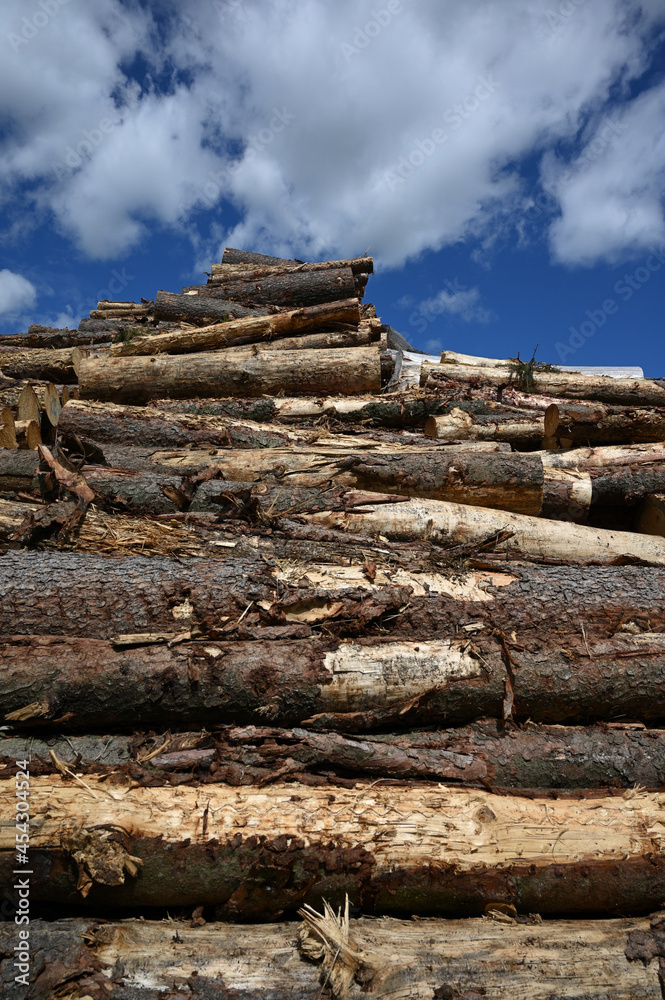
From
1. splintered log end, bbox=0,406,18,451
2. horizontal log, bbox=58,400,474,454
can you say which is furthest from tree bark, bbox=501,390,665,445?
splintered log end, bbox=0,406,18,451

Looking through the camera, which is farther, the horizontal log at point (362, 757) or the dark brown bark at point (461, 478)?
the dark brown bark at point (461, 478)

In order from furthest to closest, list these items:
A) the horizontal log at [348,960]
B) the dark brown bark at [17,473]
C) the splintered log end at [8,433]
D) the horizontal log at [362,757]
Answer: the splintered log end at [8,433]
the dark brown bark at [17,473]
the horizontal log at [362,757]
the horizontal log at [348,960]

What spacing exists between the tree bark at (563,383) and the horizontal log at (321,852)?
6.00m

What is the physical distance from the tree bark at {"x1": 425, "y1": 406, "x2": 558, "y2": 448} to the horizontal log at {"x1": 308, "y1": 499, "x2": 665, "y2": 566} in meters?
2.18

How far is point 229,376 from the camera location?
757 cm

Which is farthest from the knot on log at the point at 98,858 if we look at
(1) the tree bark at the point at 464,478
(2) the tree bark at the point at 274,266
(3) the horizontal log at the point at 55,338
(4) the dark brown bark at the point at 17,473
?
(3) the horizontal log at the point at 55,338

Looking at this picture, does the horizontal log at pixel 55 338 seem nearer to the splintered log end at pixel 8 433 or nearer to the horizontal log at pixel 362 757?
the splintered log end at pixel 8 433

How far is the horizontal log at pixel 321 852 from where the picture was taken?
2.52 metres

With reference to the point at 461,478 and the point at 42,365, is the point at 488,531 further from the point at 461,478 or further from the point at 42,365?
the point at 42,365

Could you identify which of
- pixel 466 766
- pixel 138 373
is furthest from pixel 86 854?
pixel 138 373

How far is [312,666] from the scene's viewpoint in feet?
10.3

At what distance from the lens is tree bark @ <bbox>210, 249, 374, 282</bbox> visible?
36.7ft

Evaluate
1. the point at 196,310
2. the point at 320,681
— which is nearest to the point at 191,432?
the point at 320,681

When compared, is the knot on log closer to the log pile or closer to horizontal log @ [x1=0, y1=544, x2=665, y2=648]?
the log pile
